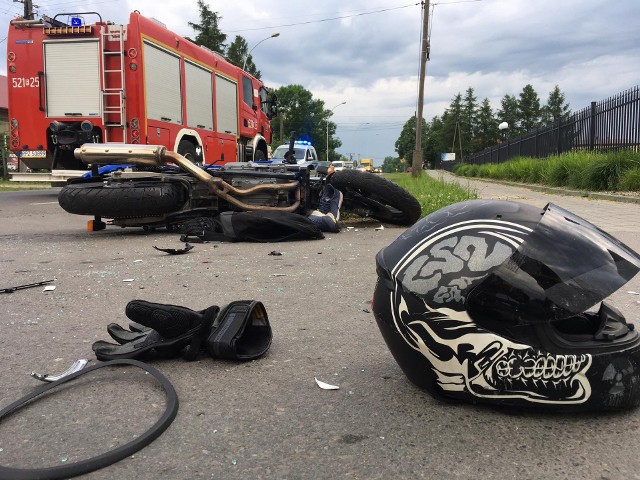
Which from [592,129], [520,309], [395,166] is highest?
[395,166]

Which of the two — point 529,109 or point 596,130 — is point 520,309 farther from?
point 529,109


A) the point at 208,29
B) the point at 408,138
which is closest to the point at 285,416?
the point at 208,29

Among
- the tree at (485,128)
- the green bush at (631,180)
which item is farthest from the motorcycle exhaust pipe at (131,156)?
the tree at (485,128)

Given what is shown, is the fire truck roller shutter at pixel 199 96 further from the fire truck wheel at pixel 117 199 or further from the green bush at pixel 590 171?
the green bush at pixel 590 171

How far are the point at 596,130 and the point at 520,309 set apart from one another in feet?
53.9

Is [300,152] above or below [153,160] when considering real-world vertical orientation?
above

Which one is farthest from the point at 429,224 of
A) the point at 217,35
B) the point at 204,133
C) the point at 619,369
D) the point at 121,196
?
the point at 217,35

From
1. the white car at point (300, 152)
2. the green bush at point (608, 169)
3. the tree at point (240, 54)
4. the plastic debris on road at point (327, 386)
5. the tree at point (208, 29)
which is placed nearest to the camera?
the plastic debris on road at point (327, 386)

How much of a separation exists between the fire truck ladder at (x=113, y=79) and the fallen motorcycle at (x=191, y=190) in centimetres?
311

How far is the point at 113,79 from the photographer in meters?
10.6

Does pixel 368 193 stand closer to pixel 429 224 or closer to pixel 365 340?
pixel 365 340

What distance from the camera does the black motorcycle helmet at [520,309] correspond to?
184 cm

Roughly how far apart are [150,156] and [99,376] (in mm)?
4888

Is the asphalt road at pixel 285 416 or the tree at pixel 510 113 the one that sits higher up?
the tree at pixel 510 113
